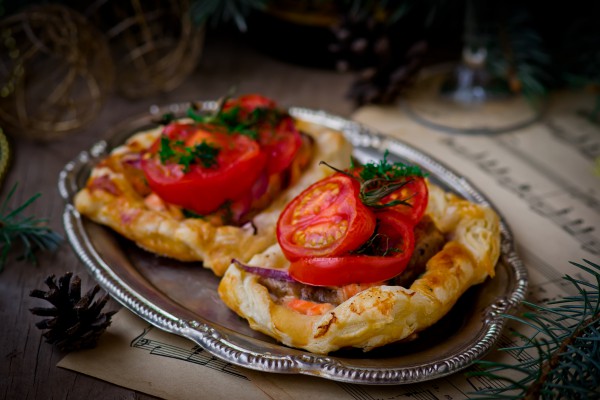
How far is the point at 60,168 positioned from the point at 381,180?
6.48 ft

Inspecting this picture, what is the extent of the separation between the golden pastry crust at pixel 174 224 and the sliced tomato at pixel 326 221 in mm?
296

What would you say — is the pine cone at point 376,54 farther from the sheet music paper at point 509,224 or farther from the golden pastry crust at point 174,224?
the golden pastry crust at point 174,224

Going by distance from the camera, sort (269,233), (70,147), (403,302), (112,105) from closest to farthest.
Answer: (403,302) → (269,233) → (70,147) → (112,105)

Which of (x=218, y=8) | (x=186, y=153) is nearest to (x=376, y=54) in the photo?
(x=218, y=8)

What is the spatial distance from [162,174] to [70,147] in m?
1.16

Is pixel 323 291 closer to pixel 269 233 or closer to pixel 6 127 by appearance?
pixel 269 233

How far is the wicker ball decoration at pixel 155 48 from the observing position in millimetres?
4086

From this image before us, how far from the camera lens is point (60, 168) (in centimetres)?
355

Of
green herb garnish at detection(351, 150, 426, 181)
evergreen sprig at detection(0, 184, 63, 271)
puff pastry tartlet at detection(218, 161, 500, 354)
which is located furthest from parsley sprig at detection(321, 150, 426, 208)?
evergreen sprig at detection(0, 184, 63, 271)

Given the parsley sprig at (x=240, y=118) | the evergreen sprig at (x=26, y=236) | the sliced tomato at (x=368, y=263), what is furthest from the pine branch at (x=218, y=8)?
the sliced tomato at (x=368, y=263)

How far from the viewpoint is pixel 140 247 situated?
293cm

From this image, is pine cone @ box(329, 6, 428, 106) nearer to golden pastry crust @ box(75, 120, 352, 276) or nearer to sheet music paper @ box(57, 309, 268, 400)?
golden pastry crust @ box(75, 120, 352, 276)

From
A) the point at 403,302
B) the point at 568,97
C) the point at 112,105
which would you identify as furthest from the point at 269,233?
the point at 568,97

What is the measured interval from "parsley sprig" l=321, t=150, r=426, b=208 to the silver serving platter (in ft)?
1.75
